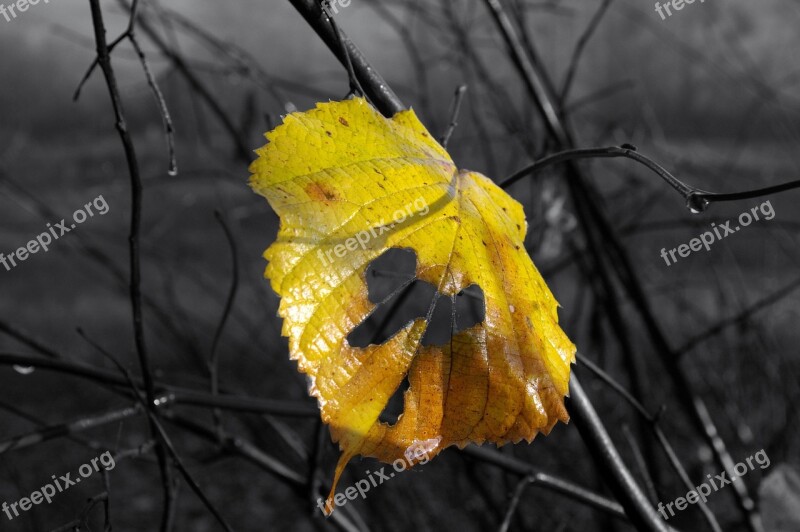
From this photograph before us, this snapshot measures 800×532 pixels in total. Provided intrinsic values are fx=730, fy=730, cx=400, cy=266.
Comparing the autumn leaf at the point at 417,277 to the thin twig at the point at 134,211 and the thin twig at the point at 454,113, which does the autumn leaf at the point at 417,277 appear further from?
the thin twig at the point at 134,211

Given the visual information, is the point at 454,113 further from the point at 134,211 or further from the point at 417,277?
the point at 134,211

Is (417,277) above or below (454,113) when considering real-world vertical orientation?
below

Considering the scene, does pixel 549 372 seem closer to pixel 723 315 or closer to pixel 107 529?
pixel 107 529

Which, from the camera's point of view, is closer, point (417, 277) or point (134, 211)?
point (417, 277)

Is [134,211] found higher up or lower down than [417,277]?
higher up

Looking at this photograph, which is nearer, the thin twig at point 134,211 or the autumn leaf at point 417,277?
the autumn leaf at point 417,277

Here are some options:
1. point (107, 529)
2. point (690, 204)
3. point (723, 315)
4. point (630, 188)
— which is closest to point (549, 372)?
point (690, 204)

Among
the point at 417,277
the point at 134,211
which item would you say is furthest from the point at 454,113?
the point at 134,211

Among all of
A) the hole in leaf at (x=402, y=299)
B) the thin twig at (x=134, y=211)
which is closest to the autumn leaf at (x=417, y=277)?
the hole in leaf at (x=402, y=299)
